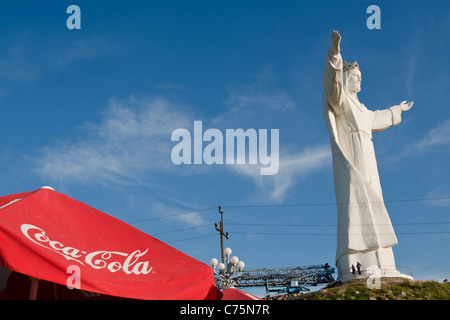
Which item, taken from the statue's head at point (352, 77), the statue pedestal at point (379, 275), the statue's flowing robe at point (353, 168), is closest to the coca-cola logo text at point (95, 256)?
the statue pedestal at point (379, 275)

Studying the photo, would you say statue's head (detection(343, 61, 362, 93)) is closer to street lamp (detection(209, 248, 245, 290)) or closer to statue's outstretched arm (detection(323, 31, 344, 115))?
statue's outstretched arm (detection(323, 31, 344, 115))

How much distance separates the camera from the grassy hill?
15.5 m

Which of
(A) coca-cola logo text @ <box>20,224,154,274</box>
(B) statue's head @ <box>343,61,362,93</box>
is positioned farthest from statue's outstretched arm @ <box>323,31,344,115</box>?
(A) coca-cola logo text @ <box>20,224,154,274</box>

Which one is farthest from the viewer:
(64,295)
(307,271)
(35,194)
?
(307,271)

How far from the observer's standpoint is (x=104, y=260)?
4.02 metres

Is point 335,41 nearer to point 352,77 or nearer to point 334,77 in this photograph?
point 334,77

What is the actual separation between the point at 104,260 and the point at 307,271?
3037 centimetres

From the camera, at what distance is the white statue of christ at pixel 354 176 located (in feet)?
57.1

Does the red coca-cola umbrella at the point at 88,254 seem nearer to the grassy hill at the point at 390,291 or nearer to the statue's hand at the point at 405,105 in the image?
the grassy hill at the point at 390,291

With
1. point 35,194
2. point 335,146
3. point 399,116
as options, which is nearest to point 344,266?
point 335,146

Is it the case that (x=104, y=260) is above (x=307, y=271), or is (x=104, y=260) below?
below

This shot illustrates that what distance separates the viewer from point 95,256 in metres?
3.99

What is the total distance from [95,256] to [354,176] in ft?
51.2
